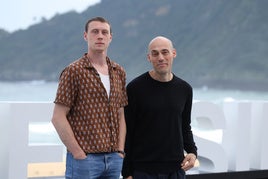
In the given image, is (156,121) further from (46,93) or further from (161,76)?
(46,93)

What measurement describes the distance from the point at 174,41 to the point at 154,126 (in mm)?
38359

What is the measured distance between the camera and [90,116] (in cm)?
218

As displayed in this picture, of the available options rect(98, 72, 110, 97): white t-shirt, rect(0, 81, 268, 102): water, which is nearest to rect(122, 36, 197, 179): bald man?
rect(98, 72, 110, 97): white t-shirt

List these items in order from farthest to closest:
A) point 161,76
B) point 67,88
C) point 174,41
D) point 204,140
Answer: point 174,41 < point 204,140 < point 161,76 < point 67,88

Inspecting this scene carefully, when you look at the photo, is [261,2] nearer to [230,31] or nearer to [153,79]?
[230,31]

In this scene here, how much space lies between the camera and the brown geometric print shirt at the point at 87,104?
217 cm

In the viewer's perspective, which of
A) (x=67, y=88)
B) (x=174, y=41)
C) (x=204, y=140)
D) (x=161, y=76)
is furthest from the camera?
(x=174, y=41)

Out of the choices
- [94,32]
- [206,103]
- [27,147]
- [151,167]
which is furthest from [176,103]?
[206,103]

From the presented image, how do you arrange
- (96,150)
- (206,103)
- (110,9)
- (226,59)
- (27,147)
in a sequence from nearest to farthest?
(96,150) → (27,147) → (206,103) → (110,9) → (226,59)

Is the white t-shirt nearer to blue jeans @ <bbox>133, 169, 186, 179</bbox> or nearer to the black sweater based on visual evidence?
the black sweater

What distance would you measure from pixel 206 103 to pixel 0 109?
1.86 meters

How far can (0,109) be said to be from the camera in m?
4.07

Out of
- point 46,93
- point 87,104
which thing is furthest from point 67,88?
point 46,93

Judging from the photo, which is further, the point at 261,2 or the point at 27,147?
the point at 261,2
